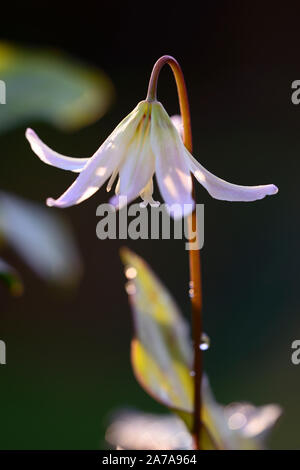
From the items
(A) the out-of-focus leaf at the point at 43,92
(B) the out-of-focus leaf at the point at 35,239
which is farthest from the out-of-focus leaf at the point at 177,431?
(A) the out-of-focus leaf at the point at 43,92

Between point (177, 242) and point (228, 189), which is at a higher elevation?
point (177, 242)

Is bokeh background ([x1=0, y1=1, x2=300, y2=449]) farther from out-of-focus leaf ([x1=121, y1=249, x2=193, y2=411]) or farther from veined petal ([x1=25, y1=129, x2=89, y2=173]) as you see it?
veined petal ([x1=25, y1=129, x2=89, y2=173])

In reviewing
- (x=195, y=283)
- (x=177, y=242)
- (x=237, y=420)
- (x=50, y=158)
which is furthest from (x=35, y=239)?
(x=177, y=242)

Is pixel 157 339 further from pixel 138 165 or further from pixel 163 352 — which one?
pixel 138 165

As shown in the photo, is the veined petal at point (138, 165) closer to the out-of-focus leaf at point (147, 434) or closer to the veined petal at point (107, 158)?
the veined petal at point (107, 158)

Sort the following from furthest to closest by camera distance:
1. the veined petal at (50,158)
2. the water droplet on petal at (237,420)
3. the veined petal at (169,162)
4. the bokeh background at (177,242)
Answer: the bokeh background at (177,242), the water droplet on petal at (237,420), the veined petal at (50,158), the veined petal at (169,162)
